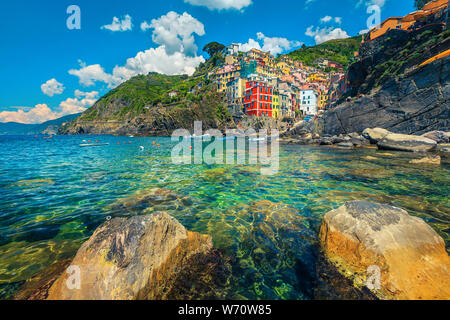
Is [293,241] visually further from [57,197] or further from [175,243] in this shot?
[57,197]

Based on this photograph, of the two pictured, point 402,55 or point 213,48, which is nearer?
point 402,55

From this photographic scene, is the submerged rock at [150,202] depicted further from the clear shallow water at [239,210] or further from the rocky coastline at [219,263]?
the rocky coastline at [219,263]

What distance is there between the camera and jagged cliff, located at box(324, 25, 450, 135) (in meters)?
25.3

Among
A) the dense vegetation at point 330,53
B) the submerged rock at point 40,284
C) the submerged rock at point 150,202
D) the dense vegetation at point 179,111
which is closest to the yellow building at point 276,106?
the dense vegetation at point 179,111

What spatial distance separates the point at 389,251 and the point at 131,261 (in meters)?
4.44

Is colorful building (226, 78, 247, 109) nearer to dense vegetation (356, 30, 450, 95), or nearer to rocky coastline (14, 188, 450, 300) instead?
dense vegetation (356, 30, 450, 95)

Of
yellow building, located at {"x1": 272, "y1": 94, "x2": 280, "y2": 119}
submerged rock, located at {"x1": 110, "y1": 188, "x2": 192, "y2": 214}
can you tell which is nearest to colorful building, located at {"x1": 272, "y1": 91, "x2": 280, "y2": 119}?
yellow building, located at {"x1": 272, "y1": 94, "x2": 280, "y2": 119}

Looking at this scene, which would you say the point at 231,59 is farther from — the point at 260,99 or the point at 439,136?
the point at 439,136

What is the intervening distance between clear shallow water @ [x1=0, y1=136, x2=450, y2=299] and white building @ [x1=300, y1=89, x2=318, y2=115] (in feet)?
246

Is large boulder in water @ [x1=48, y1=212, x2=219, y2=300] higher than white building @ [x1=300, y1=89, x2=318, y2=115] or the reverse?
the reverse

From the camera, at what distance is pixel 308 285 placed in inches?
124

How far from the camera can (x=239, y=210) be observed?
6.46m

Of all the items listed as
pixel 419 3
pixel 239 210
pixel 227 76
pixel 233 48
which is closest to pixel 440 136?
pixel 239 210
